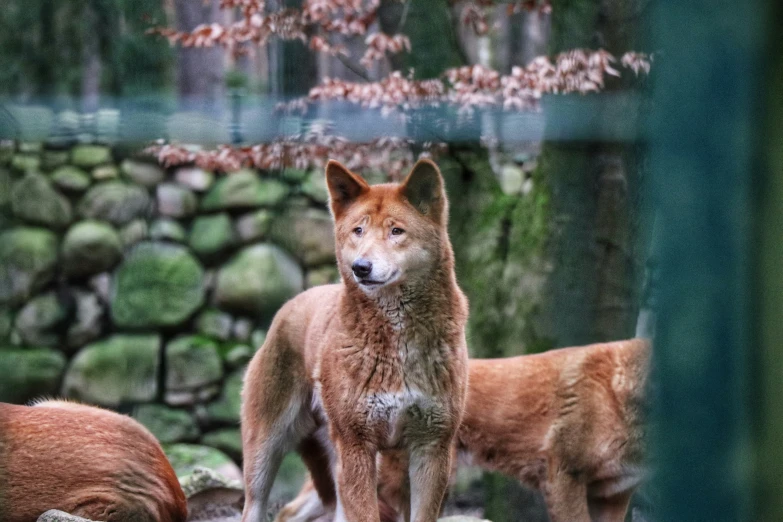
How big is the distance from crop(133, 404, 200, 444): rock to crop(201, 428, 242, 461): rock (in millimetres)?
89

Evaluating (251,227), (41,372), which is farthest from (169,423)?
(251,227)

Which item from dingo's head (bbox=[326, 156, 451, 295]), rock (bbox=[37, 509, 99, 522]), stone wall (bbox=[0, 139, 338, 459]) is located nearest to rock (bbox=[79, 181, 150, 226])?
stone wall (bbox=[0, 139, 338, 459])

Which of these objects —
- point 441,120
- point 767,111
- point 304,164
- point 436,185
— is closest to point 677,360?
point 767,111

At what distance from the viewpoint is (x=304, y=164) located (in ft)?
12.6

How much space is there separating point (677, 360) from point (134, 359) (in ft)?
12.1

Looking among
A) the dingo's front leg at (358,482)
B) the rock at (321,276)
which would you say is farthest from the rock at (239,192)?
the dingo's front leg at (358,482)

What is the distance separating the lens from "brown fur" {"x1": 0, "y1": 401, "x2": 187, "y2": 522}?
10.7 feet

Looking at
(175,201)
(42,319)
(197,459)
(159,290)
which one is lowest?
(197,459)

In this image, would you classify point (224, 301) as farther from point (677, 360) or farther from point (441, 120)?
point (677, 360)

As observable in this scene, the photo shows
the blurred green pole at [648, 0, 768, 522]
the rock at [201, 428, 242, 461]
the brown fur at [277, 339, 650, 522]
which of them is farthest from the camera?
the rock at [201, 428, 242, 461]

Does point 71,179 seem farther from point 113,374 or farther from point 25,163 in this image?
point 113,374

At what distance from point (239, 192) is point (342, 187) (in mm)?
1592

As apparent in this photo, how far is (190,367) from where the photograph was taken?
5418 mm

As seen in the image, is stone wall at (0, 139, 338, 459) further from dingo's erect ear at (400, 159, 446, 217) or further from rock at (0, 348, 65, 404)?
dingo's erect ear at (400, 159, 446, 217)
